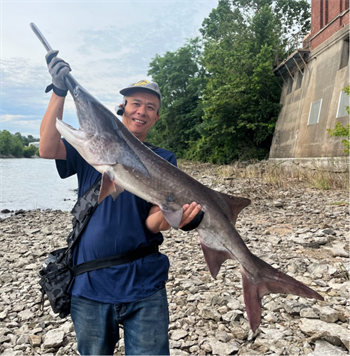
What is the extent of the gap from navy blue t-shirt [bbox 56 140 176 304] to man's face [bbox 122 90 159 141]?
0.58 meters

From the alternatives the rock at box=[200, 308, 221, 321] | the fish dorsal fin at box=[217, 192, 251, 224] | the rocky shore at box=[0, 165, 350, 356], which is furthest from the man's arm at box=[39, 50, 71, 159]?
the rock at box=[200, 308, 221, 321]

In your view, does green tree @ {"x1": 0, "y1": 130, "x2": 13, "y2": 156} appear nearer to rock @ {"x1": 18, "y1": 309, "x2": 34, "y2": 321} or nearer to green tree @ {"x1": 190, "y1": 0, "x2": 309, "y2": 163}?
green tree @ {"x1": 190, "y1": 0, "x2": 309, "y2": 163}

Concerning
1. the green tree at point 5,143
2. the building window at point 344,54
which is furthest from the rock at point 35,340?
the green tree at point 5,143

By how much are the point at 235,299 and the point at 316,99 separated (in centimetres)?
1804

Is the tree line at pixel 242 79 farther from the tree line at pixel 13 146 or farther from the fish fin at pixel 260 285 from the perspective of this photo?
the tree line at pixel 13 146

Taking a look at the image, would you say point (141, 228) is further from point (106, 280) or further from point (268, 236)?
point (268, 236)

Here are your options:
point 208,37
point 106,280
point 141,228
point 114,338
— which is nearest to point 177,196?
point 141,228

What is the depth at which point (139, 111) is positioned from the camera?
7.88 ft

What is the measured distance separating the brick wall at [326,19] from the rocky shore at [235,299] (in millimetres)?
13677

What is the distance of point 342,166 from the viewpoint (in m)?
14.3

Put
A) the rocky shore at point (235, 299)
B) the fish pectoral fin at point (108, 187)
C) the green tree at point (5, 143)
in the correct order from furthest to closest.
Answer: the green tree at point (5, 143), the rocky shore at point (235, 299), the fish pectoral fin at point (108, 187)

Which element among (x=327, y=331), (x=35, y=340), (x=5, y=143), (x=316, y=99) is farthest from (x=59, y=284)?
(x=5, y=143)

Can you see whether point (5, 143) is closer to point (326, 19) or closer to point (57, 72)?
point (326, 19)

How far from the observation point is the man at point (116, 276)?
199 cm
